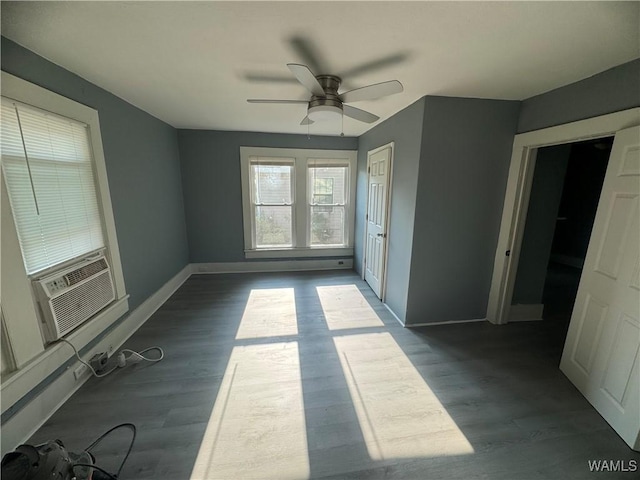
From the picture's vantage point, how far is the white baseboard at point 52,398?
4.79ft

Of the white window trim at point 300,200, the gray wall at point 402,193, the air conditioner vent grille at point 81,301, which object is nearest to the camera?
the air conditioner vent grille at point 81,301

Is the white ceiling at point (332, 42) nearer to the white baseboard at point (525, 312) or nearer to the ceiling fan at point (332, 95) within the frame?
the ceiling fan at point (332, 95)

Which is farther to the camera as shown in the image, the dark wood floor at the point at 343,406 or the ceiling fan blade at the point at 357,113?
the ceiling fan blade at the point at 357,113

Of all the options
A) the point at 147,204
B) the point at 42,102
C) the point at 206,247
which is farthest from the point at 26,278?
Answer: the point at 206,247

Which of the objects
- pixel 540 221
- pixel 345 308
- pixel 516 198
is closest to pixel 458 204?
pixel 516 198

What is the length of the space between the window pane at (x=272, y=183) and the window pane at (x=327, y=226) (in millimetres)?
565

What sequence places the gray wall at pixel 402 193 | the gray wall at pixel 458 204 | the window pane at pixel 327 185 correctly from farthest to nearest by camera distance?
the window pane at pixel 327 185, the gray wall at pixel 402 193, the gray wall at pixel 458 204

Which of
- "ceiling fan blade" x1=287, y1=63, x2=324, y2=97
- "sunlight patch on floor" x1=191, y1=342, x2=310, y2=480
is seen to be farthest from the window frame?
"ceiling fan blade" x1=287, y1=63, x2=324, y2=97

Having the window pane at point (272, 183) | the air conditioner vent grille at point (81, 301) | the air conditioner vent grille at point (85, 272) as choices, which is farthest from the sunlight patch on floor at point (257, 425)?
the window pane at point (272, 183)

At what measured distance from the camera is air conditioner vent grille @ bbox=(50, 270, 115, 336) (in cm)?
176

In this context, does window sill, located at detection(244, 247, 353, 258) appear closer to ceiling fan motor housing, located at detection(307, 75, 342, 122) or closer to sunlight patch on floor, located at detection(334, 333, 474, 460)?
sunlight patch on floor, located at detection(334, 333, 474, 460)

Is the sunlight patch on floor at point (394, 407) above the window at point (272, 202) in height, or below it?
below

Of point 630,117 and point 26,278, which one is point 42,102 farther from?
point 630,117

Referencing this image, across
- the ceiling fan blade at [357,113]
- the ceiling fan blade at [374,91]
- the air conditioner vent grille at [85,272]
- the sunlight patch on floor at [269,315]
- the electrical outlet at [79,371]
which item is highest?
the ceiling fan blade at [374,91]
